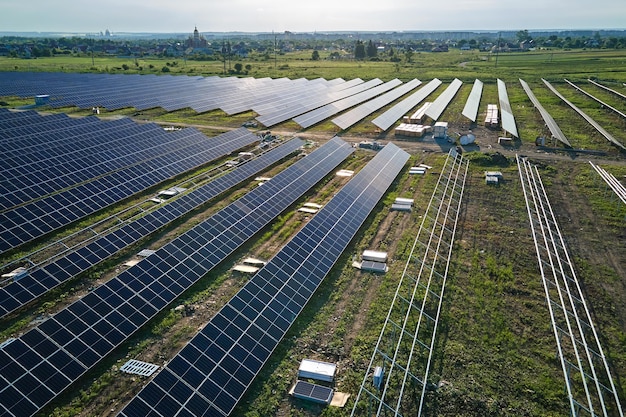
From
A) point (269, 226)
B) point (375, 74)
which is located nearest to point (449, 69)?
point (375, 74)

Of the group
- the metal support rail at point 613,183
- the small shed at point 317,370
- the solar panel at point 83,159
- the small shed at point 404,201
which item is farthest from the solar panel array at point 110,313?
the metal support rail at point 613,183

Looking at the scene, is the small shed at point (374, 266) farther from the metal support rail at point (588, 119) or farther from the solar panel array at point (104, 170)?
the metal support rail at point (588, 119)

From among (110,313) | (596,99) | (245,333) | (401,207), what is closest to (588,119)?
(596,99)

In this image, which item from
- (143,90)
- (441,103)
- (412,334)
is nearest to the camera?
(412,334)

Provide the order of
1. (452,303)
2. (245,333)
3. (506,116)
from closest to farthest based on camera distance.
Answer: (245,333)
(452,303)
(506,116)

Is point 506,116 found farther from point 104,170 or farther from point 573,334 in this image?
point 104,170
